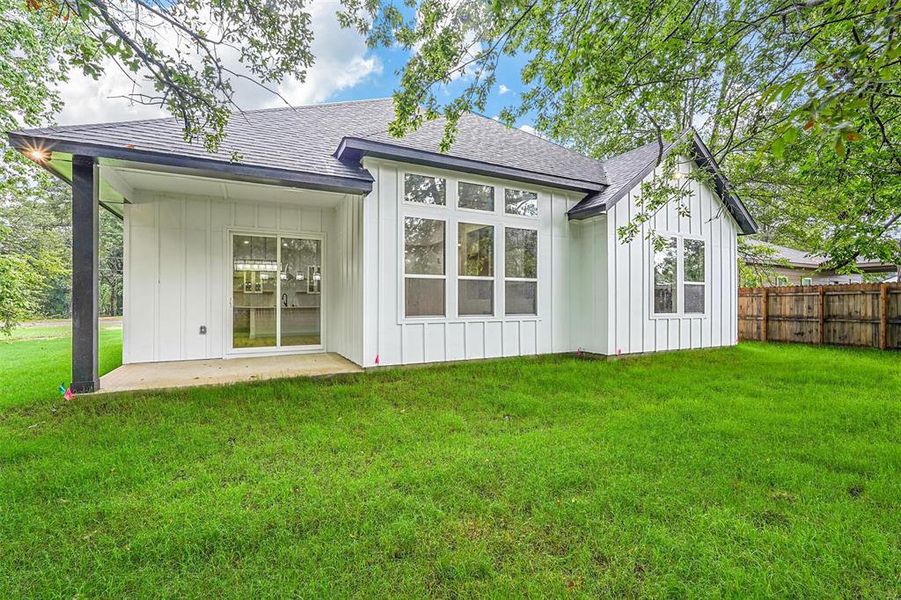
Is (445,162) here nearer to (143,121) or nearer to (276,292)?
(276,292)

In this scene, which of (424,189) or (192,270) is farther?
(192,270)

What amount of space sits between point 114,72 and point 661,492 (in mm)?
5626

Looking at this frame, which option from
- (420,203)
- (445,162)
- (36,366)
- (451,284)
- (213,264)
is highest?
(445,162)

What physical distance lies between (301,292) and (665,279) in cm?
739

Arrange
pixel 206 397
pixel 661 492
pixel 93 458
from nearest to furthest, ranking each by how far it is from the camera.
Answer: pixel 661 492 < pixel 93 458 < pixel 206 397

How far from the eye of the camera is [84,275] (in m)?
4.41

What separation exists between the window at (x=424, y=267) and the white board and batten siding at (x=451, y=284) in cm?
11

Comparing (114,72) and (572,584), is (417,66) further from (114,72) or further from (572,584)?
(572,584)

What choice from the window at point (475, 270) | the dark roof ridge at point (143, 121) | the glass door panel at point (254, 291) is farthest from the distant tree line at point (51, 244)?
the window at point (475, 270)

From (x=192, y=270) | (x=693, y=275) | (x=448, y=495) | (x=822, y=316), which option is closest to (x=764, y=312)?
(x=822, y=316)

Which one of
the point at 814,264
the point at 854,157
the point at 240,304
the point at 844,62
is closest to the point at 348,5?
the point at 844,62

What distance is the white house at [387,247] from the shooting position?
591 centimetres

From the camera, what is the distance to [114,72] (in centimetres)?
350

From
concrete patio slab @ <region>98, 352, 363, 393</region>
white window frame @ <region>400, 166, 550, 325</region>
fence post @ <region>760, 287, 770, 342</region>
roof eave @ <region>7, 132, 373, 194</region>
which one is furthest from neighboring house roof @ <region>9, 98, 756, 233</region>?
concrete patio slab @ <region>98, 352, 363, 393</region>
